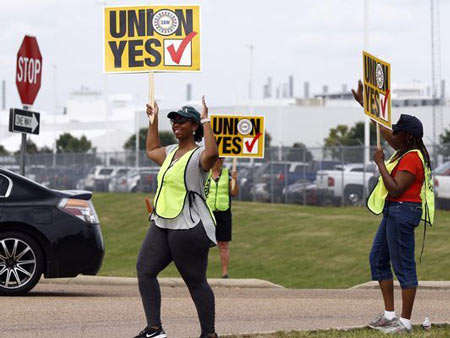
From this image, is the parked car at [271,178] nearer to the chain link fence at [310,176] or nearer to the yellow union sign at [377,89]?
the chain link fence at [310,176]

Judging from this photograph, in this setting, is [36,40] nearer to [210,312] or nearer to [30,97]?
[30,97]

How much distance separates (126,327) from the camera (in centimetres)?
1011

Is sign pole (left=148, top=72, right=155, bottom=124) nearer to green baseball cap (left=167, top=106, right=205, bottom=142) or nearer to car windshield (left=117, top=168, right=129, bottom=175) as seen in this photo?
green baseball cap (left=167, top=106, right=205, bottom=142)

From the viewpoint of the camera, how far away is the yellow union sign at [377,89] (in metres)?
9.71

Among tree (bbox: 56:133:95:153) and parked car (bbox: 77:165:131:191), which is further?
tree (bbox: 56:133:95:153)

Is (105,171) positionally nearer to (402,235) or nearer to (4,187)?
(4,187)

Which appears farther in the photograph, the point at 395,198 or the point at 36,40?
the point at 36,40

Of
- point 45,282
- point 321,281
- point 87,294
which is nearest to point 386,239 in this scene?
point 87,294

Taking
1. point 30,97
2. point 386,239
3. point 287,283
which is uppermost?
point 30,97

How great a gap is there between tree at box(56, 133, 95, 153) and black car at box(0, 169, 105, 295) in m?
84.0

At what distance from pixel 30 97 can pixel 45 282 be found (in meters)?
3.00

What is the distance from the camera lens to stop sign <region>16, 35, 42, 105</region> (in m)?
17.1

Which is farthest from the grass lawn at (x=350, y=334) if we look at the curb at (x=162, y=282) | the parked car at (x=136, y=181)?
the parked car at (x=136, y=181)

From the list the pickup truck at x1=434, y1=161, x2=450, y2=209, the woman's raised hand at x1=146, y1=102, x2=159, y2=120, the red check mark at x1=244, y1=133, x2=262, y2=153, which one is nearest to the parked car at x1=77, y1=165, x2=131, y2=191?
the pickup truck at x1=434, y1=161, x2=450, y2=209
